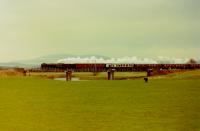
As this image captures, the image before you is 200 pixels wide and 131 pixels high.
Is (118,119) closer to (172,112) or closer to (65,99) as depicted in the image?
(172,112)

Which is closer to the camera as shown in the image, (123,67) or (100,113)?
(100,113)

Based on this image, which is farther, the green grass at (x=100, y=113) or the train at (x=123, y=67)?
the train at (x=123, y=67)

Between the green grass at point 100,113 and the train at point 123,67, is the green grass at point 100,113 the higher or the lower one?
the lower one

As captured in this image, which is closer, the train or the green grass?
the green grass

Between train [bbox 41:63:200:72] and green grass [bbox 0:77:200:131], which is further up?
train [bbox 41:63:200:72]

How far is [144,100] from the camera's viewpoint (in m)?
15.8

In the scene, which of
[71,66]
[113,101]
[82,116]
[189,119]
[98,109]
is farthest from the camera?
[71,66]

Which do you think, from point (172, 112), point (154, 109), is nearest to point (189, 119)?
point (172, 112)

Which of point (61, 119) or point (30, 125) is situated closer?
point (30, 125)

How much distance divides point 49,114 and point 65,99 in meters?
4.07

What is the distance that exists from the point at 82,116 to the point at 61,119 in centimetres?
77

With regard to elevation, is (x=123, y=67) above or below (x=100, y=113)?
above

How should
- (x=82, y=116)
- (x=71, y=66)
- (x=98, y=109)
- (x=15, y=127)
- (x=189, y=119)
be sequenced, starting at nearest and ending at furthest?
(x=15, y=127) → (x=189, y=119) → (x=82, y=116) → (x=98, y=109) → (x=71, y=66)

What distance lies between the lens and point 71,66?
56438mm
